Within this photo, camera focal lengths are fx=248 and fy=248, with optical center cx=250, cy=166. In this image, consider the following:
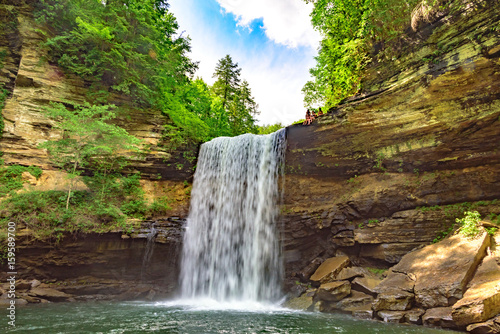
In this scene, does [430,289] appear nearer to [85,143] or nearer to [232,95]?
[85,143]

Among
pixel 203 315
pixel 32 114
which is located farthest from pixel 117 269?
pixel 32 114

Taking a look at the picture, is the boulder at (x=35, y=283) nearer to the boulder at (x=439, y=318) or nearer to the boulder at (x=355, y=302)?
the boulder at (x=355, y=302)

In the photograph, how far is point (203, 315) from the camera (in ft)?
24.1

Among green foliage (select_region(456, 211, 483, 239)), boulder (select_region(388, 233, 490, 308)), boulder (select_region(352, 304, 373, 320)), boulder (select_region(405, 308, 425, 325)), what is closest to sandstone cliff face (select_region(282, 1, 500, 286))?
green foliage (select_region(456, 211, 483, 239))

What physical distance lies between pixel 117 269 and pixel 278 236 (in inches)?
289

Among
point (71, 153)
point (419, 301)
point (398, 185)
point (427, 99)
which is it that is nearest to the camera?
point (419, 301)

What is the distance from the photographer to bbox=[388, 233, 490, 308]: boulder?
6.20 metres

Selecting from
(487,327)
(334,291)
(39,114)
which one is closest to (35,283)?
(39,114)

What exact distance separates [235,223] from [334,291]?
5.52m

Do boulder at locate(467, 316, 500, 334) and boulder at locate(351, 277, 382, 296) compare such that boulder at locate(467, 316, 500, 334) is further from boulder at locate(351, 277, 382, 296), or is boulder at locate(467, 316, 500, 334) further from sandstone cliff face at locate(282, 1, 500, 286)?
sandstone cliff face at locate(282, 1, 500, 286)

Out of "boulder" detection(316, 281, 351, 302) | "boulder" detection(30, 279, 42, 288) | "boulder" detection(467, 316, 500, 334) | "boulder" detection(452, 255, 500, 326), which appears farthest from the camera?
"boulder" detection(30, 279, 42, 288)

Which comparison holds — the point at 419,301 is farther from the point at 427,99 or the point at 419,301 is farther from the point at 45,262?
the point at 45,262

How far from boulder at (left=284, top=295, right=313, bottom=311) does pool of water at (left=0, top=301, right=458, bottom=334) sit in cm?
75

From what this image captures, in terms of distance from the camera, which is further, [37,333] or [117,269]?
[117,269]
